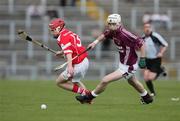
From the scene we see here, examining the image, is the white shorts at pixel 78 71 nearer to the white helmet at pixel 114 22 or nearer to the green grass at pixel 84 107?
the green grass at pixel 84 107

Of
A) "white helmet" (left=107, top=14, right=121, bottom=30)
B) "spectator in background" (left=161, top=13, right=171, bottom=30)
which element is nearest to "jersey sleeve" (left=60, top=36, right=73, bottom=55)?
"white helmet" (left=107, top=14, right=121, bottom=30)

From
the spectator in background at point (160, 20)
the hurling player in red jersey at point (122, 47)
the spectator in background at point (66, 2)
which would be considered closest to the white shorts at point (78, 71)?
the hurling player in red jersey at point (122, 47)

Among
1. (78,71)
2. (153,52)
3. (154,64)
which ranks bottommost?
(154,64)

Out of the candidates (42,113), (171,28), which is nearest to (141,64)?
(42,113)

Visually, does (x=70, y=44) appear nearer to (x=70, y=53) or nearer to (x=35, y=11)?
(x=70, y=53)

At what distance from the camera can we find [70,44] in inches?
749

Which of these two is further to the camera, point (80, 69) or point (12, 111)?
point (80, 69)

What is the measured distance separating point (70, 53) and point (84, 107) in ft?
4.57

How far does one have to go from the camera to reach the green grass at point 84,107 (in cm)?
1599

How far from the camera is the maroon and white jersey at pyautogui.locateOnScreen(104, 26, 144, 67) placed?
1862cm

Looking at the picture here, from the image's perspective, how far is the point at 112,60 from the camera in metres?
36.3

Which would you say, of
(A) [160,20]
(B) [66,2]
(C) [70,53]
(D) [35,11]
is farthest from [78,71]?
(B) [66,2]

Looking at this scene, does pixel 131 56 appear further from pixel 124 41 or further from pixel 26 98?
pixel 26 98

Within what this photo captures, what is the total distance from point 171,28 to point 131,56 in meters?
21.0
